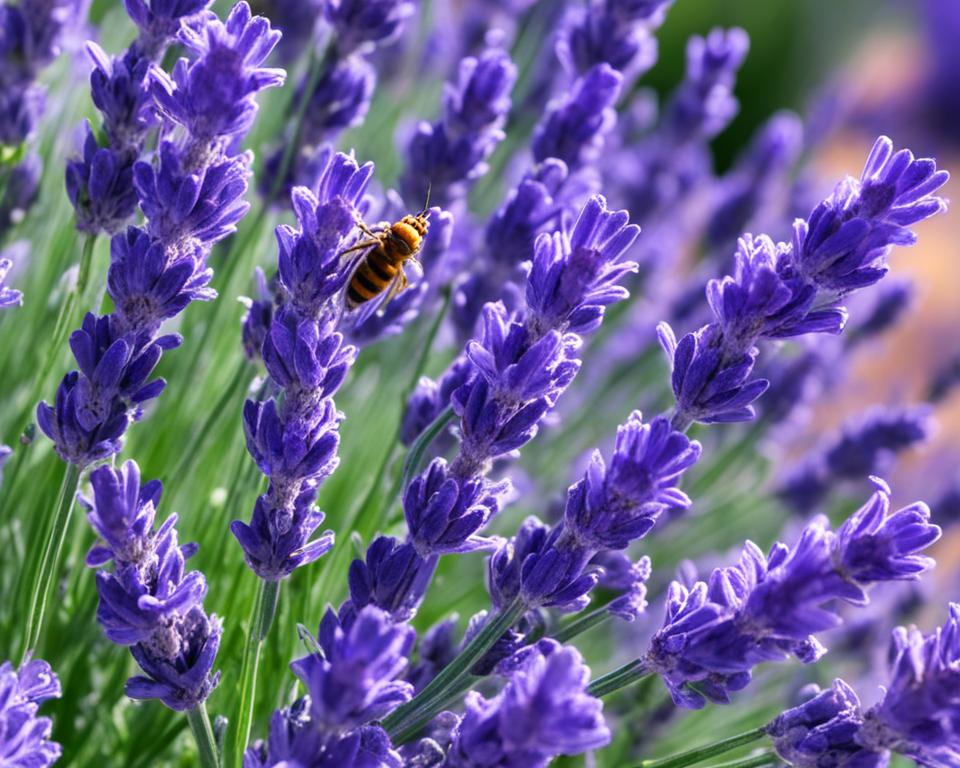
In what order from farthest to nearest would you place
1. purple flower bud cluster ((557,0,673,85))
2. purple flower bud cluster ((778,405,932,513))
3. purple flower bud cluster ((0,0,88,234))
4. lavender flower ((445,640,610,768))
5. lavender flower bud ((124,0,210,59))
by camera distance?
1. purple flower bud cluster ((778,405,932,513))
2. purple flower bud cluster ((557,0,673,85))
3. purple flower bud cluster ((0,0,88,234))
4. lavender flower bud ((124,0,210,59))
5. lavender flower ((445,640,610,768))

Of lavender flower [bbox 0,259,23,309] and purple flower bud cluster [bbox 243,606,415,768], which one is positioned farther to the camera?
lavender flower [bbox 0,259,23,309]

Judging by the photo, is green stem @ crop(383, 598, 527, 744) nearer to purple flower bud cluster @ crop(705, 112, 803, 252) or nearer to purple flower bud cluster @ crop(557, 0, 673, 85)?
purple flower bud cluster @ crop(557, 0, 673, 85)

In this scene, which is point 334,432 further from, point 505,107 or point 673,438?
point 505,107

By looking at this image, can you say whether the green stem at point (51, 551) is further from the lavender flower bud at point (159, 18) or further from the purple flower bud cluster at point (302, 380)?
the lavender flower bud at point (159, 18)

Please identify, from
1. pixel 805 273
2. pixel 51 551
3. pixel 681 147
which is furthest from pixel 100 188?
pixel 681 147

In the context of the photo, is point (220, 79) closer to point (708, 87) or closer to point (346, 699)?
point (346, 699)

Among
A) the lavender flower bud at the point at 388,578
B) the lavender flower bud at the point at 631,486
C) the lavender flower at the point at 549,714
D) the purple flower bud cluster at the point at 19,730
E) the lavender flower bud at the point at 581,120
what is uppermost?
the lavender flower bud at the point at 581,120

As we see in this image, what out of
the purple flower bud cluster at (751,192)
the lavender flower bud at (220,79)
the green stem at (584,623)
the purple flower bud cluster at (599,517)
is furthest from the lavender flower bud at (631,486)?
the purple flower bud cluster at (751,192)

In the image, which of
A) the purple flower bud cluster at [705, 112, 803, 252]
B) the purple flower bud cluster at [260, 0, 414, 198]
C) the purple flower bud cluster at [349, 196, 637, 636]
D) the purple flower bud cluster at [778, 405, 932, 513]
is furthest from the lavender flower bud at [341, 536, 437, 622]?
the purple flower bud cluster at [705, 112, 803, 252]
